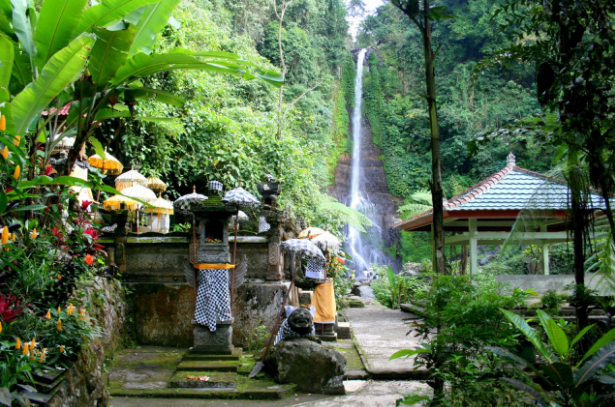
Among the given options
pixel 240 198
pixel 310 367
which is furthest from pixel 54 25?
pixel 240 198

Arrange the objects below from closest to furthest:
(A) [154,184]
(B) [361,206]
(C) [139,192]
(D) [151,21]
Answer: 1. (D) [151,21]
2. (C) [139,192]
3. (A) [154,184]
4. (B) [361,206]

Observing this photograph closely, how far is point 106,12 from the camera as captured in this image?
371 centimetres

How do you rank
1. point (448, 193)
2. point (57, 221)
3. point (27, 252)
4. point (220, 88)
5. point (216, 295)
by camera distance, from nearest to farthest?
1. point (27, 252)
2. point (57, 221)
3. point (216, 295)
4. point (220, 88)
5. point (448, 193)

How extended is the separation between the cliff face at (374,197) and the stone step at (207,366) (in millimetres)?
20491

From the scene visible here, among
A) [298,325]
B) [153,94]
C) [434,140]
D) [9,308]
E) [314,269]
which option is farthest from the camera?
[314,269]

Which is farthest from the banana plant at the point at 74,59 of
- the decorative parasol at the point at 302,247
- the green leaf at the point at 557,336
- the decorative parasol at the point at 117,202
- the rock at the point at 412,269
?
the rock at the point at 412,269

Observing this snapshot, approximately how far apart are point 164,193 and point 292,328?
8952 mm

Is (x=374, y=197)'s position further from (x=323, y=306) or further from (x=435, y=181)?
(x=435, y=181)

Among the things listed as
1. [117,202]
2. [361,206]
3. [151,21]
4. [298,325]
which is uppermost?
[361,206]

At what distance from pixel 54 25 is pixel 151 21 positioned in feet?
2.68

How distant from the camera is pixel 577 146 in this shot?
3322mm

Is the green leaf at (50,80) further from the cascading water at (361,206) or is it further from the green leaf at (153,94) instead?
the cascading water at (361,206)

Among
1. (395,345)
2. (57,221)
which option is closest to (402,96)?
(395,345)

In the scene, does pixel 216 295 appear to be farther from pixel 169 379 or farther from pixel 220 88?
pixel 220 88
